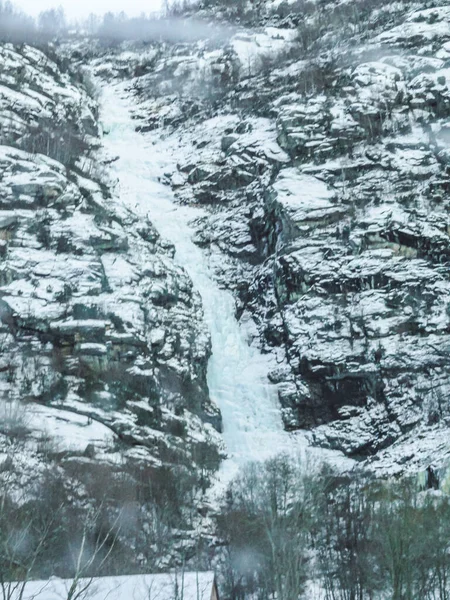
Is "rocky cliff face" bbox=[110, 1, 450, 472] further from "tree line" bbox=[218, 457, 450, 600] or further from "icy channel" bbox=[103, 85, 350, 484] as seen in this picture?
"tree line" bbox=[218, 457, 450, 600]

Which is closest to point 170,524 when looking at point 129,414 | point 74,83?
point 129,414

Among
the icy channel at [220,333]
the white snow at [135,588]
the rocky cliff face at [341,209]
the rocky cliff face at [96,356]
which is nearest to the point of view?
the white snow at [135,588]

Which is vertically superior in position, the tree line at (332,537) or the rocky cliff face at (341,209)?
the rocky cliff face at (341,209)

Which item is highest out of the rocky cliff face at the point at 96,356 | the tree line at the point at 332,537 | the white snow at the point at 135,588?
the rocky cliff face at the point at 96,356

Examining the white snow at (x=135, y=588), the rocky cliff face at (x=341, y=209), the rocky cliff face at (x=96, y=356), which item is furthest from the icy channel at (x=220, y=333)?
the white snow at (x=135, y=588)

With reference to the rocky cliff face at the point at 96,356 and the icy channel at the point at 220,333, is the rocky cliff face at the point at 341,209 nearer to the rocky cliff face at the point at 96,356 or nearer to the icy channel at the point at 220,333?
the icy channel at the point at 220,333

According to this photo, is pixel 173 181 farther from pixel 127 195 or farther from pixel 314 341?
pixel 314 341

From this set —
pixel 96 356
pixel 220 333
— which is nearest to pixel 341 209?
pixel 220 333
